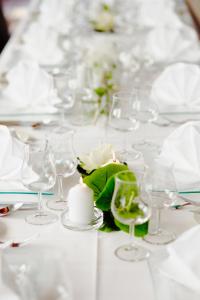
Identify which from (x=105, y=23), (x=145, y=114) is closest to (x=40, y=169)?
(x=145, y=114)

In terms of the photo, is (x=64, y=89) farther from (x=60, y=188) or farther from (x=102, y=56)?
(x=60, y=188)

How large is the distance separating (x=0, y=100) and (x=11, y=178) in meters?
0.85

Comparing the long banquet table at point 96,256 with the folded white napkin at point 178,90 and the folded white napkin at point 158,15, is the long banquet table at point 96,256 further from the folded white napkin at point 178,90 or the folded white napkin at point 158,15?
the folded white napkin at point 158,15

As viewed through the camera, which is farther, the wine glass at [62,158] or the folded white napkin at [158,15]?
the folded white napkin at [158,15]

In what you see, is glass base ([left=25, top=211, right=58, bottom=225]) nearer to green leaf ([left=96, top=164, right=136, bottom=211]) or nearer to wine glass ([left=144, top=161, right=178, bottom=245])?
green leaf ([left=96, top=164, right=136, bottom=211])

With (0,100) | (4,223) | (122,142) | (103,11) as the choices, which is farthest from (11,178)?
(103,11)

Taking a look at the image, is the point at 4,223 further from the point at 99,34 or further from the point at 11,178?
the point at 99,34

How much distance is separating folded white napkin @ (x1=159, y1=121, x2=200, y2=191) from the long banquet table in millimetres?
125

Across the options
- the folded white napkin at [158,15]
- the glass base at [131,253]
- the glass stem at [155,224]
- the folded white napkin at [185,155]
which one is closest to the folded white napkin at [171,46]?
the folded white napkin at [158,15]

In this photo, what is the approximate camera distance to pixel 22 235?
4.66ft

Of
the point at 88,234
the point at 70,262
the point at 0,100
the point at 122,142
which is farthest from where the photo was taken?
the point at 0,100

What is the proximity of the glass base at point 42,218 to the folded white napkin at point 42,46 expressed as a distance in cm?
157

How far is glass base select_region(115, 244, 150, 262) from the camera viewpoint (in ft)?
4.29

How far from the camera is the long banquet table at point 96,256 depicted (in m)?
1.19
